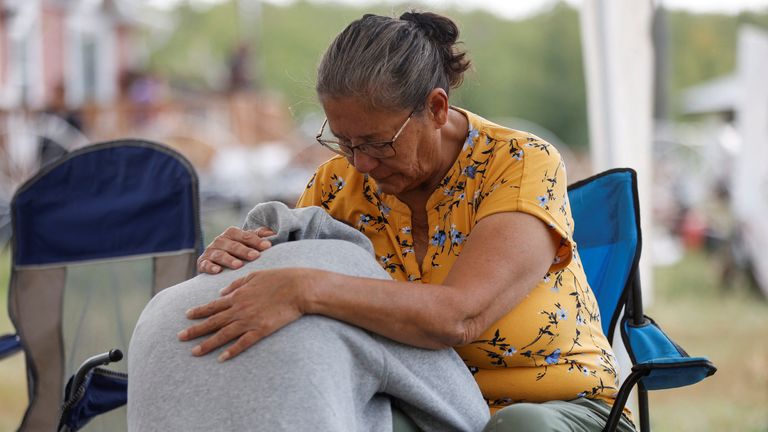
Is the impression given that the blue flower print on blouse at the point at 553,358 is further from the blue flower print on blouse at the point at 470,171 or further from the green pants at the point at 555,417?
the blue flower print on blouse at the point at 470,171

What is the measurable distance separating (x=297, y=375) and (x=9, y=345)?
1283mm

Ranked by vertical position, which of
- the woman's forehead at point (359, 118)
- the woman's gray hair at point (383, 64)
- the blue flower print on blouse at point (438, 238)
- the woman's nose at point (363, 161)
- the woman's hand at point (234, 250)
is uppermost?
the woman's gray hair at point (383, 64)

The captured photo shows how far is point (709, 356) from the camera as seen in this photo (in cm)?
482

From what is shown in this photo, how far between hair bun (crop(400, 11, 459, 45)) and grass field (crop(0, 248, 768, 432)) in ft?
7.77

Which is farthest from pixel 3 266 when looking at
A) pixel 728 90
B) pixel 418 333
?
pixel 728 90

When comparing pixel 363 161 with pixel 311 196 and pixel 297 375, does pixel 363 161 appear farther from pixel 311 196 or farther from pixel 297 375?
pixel 297 375

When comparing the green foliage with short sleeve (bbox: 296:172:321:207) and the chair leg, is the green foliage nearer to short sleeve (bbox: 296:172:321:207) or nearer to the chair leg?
short sleeve (bbox: 296:172:321:207)

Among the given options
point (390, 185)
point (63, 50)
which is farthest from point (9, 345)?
point (63, 50)

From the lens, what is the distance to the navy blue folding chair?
203 centimetres

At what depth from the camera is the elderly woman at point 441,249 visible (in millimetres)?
1489

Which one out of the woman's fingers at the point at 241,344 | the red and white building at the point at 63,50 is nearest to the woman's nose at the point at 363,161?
the woman's fingers at the point at 241,344

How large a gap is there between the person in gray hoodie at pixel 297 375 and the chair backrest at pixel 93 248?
87 cm

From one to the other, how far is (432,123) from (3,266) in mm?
6183

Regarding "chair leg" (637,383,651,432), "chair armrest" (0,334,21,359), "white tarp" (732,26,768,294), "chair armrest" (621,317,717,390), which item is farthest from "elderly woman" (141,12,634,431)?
"white tarp" (732,26,768,294)
